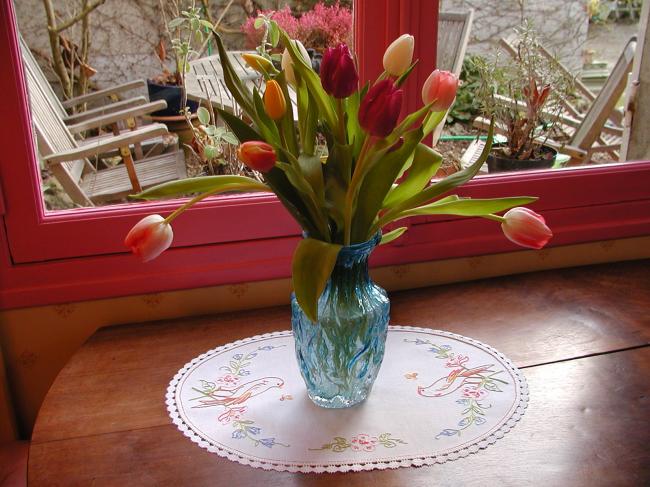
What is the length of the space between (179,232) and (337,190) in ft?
1.72

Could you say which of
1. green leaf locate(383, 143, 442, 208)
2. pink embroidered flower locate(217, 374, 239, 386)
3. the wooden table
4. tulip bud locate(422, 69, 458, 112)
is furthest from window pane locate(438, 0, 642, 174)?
pink embroidered flower locate(217, 374, 239, 386)

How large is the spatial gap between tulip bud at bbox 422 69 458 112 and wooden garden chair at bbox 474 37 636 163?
72 centimetres

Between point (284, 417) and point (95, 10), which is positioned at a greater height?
point (95, 10)

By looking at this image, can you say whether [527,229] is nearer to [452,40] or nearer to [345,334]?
[345,334]

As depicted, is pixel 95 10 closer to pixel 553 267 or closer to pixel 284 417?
pixel 284 417

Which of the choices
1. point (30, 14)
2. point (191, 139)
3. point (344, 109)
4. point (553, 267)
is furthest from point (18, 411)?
point (553, 267)

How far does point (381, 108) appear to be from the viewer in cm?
76

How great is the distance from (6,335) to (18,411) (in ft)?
0.56

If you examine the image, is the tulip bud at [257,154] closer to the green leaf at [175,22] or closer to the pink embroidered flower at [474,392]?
the pink embroidered flower at [474,392]

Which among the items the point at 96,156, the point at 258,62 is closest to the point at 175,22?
the point at 96,156

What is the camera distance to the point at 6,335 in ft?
4.23

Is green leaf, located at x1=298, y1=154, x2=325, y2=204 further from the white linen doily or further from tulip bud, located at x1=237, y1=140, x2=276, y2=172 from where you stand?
the white linen doily

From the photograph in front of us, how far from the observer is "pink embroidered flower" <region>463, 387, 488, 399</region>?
104 centimetres

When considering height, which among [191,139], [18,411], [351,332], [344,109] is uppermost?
[344,109]
